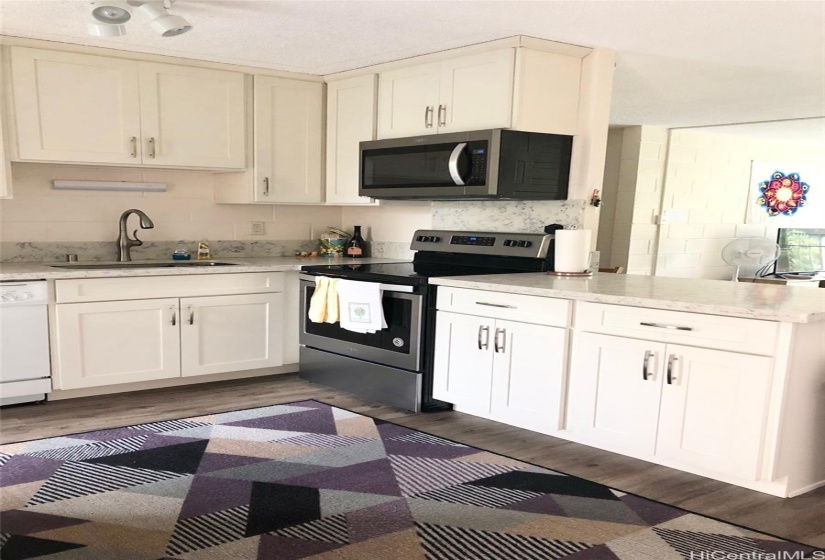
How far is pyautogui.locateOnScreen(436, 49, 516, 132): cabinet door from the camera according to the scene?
11.0ft

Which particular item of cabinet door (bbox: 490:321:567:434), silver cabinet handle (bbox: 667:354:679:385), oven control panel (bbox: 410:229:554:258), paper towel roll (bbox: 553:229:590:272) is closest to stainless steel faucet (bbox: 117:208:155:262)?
oven control panel (bbox: 410:229:554:258)

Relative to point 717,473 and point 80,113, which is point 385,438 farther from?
point 80,113

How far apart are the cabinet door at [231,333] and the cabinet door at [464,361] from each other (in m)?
1.21

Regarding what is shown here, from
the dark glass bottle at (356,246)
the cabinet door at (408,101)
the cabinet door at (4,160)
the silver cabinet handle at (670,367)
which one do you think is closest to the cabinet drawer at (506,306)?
the silver cabinet handle at (670,367)

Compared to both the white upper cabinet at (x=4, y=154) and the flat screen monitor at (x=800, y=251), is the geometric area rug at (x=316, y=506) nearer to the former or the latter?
the white upper cabinet at (x=4, y=154)

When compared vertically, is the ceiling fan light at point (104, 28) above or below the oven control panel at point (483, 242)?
above

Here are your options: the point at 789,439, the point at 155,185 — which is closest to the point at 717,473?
the point at 789,439

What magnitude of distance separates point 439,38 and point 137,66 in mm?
1806

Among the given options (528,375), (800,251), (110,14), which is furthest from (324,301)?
(800,251)

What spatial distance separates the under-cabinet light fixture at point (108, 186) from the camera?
3.83 meters

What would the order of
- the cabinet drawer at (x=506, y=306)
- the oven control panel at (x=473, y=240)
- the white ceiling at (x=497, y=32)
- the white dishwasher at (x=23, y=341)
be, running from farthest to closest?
1. the oven control panel at (x=473, y=240)
2. the white dishwasher at (x=23, y=341)
3. the cabinet drawer at (x=506, y=306)
4. the white ceiling at (x=497, y=32)

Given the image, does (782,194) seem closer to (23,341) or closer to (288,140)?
(288,140)

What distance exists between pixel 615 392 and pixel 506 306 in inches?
25.7

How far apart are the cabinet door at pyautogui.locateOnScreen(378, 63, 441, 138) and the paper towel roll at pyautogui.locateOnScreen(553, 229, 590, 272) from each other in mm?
1004
